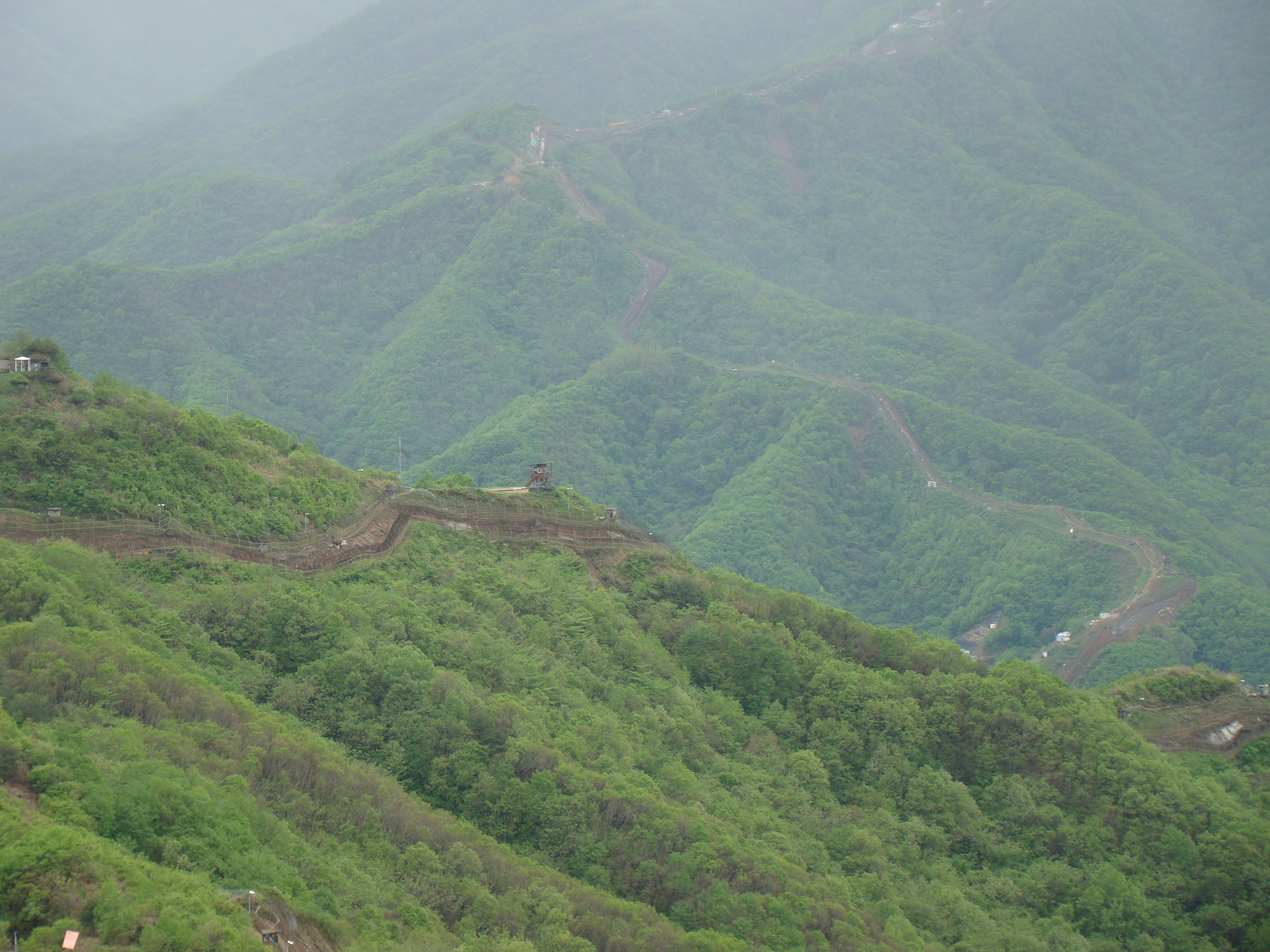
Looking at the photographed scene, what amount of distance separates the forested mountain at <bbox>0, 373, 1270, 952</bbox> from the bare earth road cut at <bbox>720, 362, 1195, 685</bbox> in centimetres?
4699

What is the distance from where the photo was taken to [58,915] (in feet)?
86.3

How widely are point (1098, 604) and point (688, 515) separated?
4161cm

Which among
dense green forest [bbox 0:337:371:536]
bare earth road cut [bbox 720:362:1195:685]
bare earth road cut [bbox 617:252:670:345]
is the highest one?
dense green forest [bbox 0:337:371:536]

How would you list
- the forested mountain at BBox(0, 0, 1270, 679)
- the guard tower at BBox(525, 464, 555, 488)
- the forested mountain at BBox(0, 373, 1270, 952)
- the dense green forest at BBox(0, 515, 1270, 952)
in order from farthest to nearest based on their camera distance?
1. the forested mountain at BBox(0, 0, 1270, 679)
2. the guard tower at BBox(525, 464, 555, 488)
3. the dense green forest at BBox(0, 515, 1270, 952)
4. the forested mountain at BBox(0, 373, 1270, 952)

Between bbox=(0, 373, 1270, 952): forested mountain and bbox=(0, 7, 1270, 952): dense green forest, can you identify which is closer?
bbox=(0, 373, 1270, 952): forested mountain

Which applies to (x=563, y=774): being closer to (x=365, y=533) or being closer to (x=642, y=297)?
(x=365, y=533)

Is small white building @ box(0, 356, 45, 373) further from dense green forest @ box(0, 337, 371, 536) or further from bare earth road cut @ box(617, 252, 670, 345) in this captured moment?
bare earth road cut @ box(617, 252, 670, 345)

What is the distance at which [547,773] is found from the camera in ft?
141

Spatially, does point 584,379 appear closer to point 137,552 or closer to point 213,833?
point 137,552

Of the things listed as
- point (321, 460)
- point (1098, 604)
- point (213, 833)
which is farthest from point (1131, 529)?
point (213, 833)

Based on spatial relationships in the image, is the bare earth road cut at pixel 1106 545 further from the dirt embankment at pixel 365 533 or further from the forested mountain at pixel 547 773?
the dirt embankment at pixel 365 533

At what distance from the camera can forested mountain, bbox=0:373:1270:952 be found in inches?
1243

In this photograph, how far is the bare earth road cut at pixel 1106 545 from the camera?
108 meters

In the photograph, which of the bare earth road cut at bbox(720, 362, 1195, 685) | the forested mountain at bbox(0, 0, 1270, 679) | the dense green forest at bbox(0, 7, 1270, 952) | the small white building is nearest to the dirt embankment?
the dense green forest at bbox(0, 7, 1270, 952)
